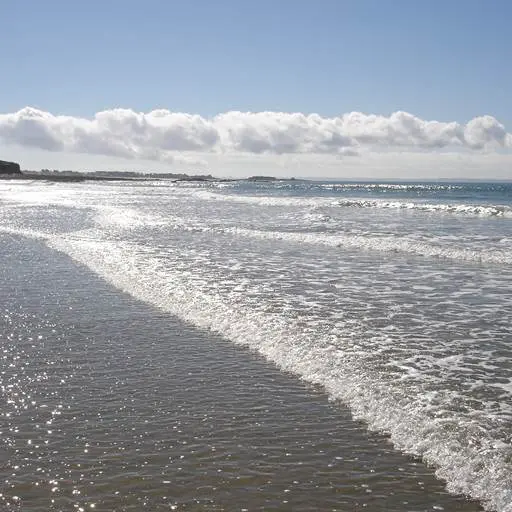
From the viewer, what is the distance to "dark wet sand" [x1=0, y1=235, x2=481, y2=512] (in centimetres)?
563

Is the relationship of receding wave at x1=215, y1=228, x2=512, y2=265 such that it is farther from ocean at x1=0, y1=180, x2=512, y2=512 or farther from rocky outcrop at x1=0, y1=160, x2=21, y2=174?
rocky outcrop at x1=0, y1=160, x2=21, y2=174

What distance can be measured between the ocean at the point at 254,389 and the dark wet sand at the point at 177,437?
0.02 meters

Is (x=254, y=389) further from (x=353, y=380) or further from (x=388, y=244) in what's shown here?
(x=388, y=244)

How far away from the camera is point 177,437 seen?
22.5 feet

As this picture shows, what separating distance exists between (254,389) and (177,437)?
1814 millimetres

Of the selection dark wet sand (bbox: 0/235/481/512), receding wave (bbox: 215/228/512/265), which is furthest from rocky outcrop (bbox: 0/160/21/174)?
dark wet sand (bbox: 0/235/481/512)

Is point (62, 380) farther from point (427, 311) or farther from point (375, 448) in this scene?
point (427, 311)

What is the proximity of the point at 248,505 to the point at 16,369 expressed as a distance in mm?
5048

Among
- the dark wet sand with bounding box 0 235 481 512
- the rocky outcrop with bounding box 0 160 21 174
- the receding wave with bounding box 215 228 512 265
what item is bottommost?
the dark wet sand with bounding box 0 235 481 512

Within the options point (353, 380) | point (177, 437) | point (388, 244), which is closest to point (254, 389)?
point (353, 380)

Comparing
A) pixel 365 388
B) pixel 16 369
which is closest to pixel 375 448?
pixel 365 388

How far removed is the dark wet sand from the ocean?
0.02m

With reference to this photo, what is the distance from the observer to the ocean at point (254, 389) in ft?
19.1

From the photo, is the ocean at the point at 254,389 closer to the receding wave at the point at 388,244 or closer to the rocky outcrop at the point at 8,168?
the receding wave at the point at 388,244
